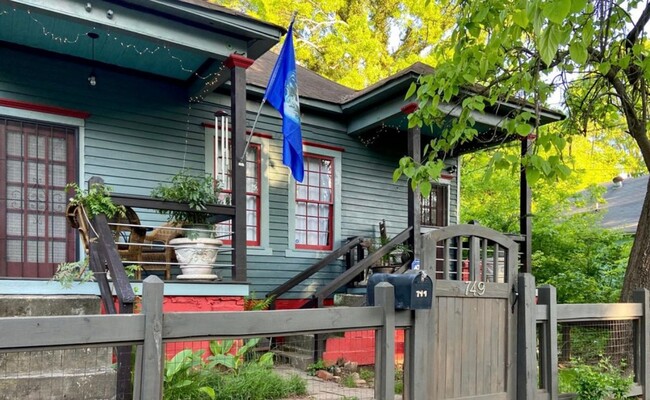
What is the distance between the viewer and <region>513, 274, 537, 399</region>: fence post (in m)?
4.91

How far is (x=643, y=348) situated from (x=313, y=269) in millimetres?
4939

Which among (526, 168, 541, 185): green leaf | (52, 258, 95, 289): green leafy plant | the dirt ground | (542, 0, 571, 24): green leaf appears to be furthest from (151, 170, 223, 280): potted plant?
(542, 0, 571, 24): green leaf

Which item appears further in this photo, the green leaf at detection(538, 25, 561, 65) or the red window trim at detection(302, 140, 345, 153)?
the red window trim at detection(302, 140, 345, 153)

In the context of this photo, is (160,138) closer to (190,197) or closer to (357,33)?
(190,197)

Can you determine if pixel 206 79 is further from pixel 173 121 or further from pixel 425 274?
pixel 425 274

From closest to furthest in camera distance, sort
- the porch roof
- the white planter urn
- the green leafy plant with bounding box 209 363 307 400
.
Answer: the green leafy plant with bounding box 209 363 307 400
the white planter urn
the porch roof

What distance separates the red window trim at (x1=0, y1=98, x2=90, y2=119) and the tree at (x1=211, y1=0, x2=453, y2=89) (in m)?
12.4

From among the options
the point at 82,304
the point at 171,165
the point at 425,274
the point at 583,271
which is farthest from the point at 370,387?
the point at 583,271

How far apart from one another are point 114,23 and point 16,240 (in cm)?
319

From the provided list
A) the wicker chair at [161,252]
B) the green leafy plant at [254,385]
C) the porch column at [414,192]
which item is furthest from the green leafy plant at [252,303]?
the porch column at [414,192]

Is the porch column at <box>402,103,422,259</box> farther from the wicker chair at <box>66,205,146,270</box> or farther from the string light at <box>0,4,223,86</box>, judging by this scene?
the wicker chair at <box>66,205,146,270</box>

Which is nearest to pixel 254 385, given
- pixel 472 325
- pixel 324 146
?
pixel 472 325

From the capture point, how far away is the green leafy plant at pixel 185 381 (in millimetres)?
4516

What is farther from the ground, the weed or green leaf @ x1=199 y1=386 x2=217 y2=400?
green leaf @ x1=199 y1=386 x2=217 y2=400
